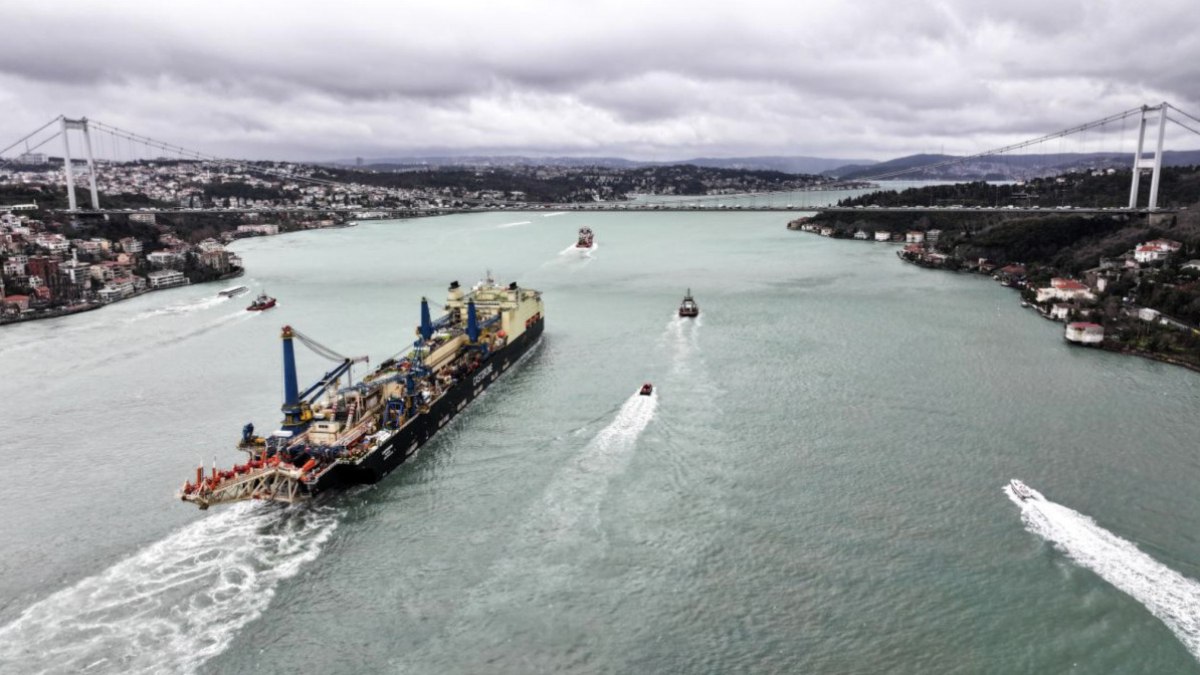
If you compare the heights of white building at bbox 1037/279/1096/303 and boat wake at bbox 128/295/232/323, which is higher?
white building at bbox 1037/279/1096/303

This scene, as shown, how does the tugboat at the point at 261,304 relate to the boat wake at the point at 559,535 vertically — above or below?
above

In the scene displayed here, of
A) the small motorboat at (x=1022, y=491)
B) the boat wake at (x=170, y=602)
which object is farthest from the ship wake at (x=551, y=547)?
the small motorboat at (x=1022, y=491)

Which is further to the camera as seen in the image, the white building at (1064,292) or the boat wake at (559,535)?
the white building at (1064,292)

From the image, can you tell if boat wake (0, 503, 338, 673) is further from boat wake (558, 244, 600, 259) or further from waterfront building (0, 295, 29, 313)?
boat wake (558, 244, 600, 259)

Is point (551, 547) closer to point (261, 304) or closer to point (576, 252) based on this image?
point (261, 304)

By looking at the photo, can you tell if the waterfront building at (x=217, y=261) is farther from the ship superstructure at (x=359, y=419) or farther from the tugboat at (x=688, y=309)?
the tugboat at (x=688, y=309)

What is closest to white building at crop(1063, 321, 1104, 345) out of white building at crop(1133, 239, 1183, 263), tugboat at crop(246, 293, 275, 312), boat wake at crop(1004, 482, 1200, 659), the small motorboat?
white building at crop(1133, 239, 1183, 263)

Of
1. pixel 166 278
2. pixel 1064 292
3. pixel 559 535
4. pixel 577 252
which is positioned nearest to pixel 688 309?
pixel 1064 292

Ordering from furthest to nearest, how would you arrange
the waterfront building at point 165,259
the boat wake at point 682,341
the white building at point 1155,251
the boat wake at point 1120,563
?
the waterfront building at point 165,259 < the white building at point 1155,251 < the boat wake at point 682,341 < the boat wake at point 1120,563
